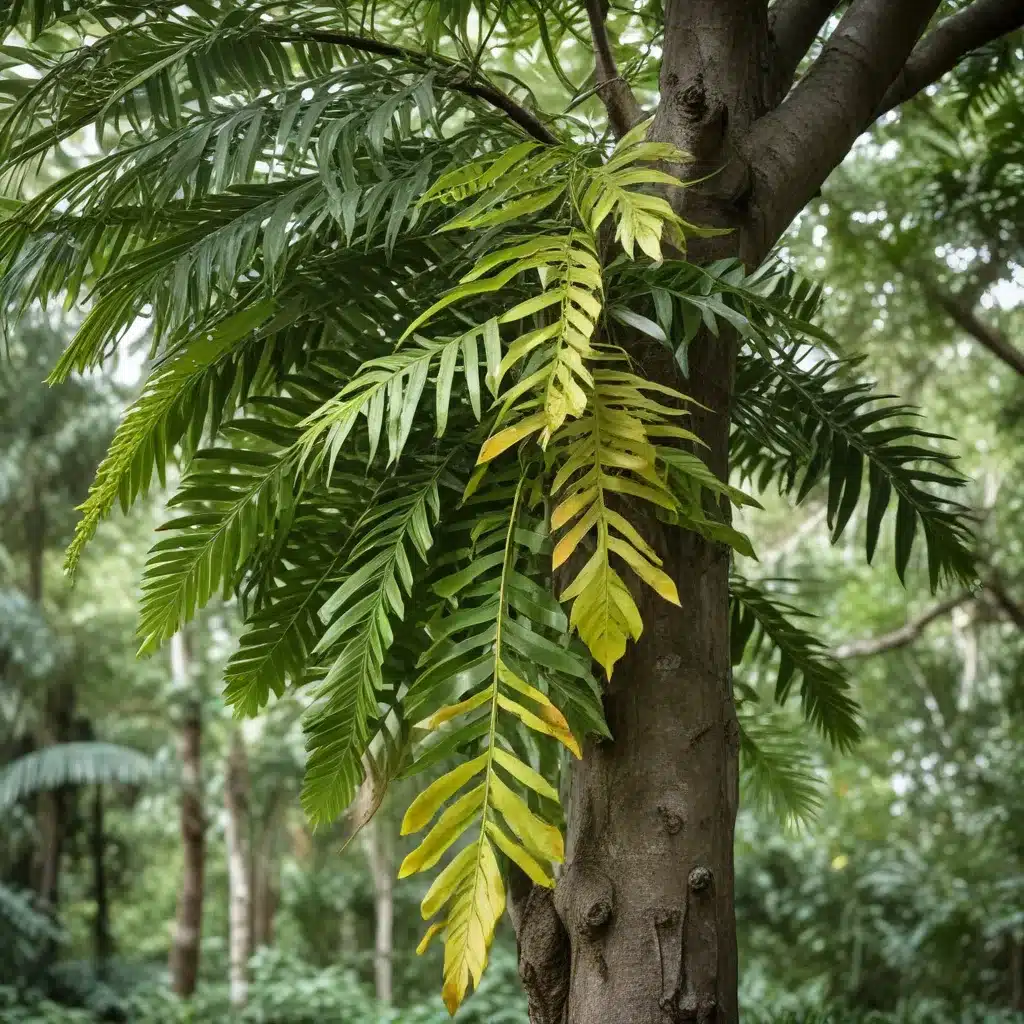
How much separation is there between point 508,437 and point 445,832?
15.6 inches

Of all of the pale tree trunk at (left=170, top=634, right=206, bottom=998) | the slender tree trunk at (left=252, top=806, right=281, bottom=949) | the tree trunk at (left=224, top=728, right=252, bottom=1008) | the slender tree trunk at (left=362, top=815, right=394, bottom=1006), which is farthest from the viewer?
the slender tree trunk at (left=252, top=806, right=281, bottom=949)

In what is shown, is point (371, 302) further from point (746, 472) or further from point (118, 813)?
point (118, 813)

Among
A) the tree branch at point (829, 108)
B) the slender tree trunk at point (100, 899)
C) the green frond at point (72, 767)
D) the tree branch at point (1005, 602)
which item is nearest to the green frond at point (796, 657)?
the tree branch at point (829, 108)

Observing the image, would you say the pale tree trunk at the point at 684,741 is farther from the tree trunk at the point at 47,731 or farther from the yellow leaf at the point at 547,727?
the tree trunk at the point at 47,731

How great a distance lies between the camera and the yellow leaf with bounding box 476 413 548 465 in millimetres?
1099

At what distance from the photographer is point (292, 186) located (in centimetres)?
154

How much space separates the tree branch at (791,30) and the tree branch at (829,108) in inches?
2.3

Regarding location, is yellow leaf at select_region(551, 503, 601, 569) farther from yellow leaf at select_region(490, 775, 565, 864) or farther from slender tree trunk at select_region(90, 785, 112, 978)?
slender tree trunk at select_region(90, 785, 112, 978)

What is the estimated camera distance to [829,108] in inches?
63.2

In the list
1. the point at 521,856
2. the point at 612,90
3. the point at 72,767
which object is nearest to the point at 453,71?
the point at 612,90

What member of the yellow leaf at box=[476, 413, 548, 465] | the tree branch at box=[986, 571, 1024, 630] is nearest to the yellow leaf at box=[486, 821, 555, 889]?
the yellow leaf at box=[476, 413, 548, 465]

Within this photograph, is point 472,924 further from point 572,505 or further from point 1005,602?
point 1005,602

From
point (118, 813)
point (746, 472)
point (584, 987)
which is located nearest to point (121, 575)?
point (118, 813)

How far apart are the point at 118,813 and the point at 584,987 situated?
33.9 feet
